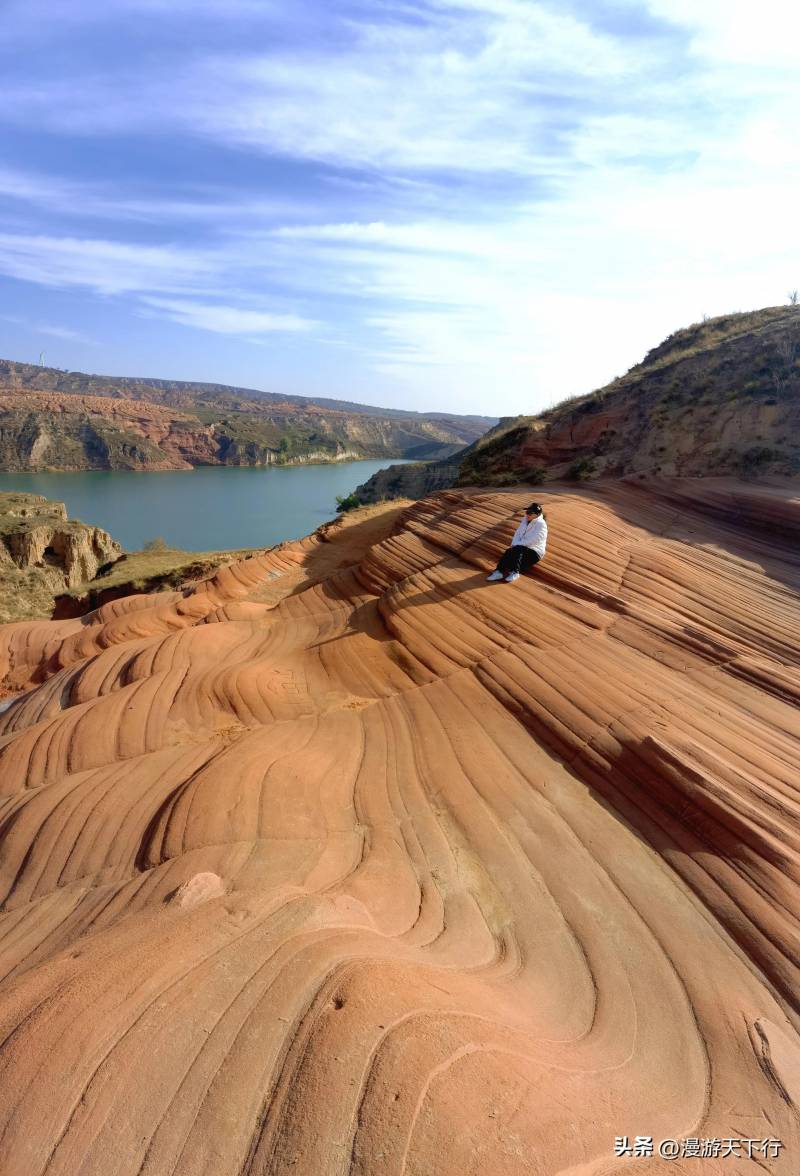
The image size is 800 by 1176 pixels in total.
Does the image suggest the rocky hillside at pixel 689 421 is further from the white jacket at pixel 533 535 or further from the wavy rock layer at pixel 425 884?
the white jacket at pixel 533 535

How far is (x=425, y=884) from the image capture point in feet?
12.1

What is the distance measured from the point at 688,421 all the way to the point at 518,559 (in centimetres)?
946

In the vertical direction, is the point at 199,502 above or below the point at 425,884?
below

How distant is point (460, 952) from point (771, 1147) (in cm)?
149

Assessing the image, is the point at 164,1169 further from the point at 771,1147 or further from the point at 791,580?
the point at 791,580

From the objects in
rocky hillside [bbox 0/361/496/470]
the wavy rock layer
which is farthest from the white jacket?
rocky hillside [bbox 0/361/496/470]

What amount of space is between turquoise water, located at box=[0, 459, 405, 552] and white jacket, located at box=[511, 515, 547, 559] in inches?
1524

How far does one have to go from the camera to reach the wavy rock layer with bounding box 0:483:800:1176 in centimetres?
196

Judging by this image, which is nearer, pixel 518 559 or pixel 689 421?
pixel 518 559

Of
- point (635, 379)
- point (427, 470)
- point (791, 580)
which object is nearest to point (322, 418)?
point (427, 470)

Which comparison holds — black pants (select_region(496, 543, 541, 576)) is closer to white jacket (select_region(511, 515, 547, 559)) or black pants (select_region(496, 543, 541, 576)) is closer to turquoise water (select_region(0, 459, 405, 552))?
white jacket (select_region(511, 515, 547, 559))

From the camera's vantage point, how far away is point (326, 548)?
15484 mm

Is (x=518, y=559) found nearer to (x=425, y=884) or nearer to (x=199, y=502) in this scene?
(x=425, y=884)

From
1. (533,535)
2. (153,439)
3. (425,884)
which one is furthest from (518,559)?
(153,439)
